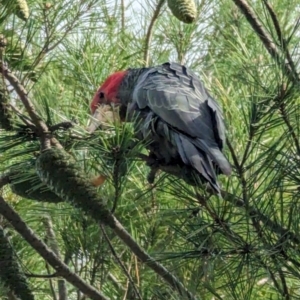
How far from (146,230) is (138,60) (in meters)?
0.53

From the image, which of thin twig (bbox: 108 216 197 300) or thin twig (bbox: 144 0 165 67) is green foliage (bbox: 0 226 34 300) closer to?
thin twig (bbox: 108 216 197 300)

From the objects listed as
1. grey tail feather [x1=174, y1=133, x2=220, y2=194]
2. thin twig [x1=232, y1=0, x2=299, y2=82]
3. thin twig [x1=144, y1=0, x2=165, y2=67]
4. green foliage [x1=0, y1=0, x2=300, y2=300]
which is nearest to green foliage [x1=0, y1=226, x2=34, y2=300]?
green foliage [x1=0, y1=0, x2=300, y2=300]

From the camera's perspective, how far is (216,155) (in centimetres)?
117

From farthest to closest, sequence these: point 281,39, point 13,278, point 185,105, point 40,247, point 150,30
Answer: point 150,30
point 185,105
point 281,39
point 40,247
point 13,278

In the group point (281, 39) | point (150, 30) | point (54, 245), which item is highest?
point (150, 30)

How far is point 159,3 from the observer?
196 cm

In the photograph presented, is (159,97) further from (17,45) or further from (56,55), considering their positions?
Result: (56,55)

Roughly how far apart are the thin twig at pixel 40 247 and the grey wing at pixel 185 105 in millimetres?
269

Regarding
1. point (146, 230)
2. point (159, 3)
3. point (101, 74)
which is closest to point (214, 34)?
point (159, 3)

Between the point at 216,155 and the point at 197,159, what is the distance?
0.03 meters

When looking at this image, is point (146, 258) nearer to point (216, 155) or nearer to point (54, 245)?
point (216, 155)

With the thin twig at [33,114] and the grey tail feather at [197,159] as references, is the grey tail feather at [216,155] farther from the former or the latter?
the thin twig at [33,114]

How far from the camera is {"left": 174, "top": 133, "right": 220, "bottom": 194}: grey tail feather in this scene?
114 centimetres

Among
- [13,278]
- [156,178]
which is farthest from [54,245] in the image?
[13,278]
